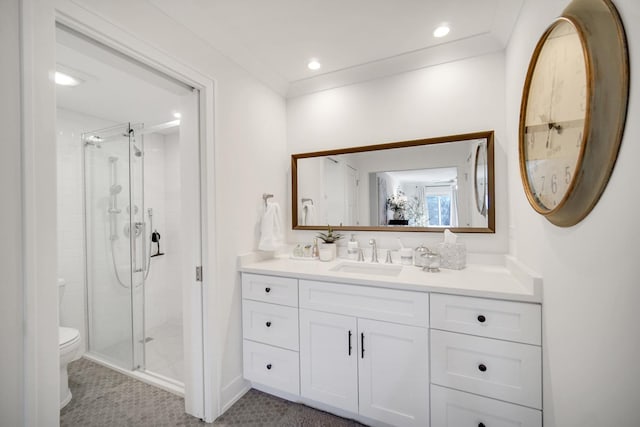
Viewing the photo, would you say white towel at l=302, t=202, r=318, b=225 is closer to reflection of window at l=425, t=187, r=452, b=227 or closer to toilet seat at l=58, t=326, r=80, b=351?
reflection of window at l=425, t=187, r=452, b=227

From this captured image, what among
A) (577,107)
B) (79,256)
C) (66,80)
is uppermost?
(66,80)

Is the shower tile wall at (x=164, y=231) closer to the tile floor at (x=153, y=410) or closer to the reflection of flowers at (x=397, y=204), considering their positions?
the tile floor at (x=153, y=410)

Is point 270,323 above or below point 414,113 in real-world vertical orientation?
below

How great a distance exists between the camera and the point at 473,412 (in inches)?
48.8

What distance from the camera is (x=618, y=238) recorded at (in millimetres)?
633

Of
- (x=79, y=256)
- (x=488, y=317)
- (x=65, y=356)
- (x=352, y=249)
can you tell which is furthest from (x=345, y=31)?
(x=79, y=256)

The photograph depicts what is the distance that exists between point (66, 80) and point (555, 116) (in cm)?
290

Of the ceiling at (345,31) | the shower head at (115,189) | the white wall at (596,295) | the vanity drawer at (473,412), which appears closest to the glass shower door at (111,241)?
the shower head at (115,189)

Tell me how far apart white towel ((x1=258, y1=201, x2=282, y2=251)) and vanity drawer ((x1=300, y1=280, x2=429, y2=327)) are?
1.57 ft

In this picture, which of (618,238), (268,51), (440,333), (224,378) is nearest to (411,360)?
(440,333)

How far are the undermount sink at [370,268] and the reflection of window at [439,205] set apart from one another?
43cm

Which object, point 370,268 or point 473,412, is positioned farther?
point 370,268

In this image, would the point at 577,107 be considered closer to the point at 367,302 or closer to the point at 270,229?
the point at 367,302

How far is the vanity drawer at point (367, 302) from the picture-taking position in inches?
52.9
